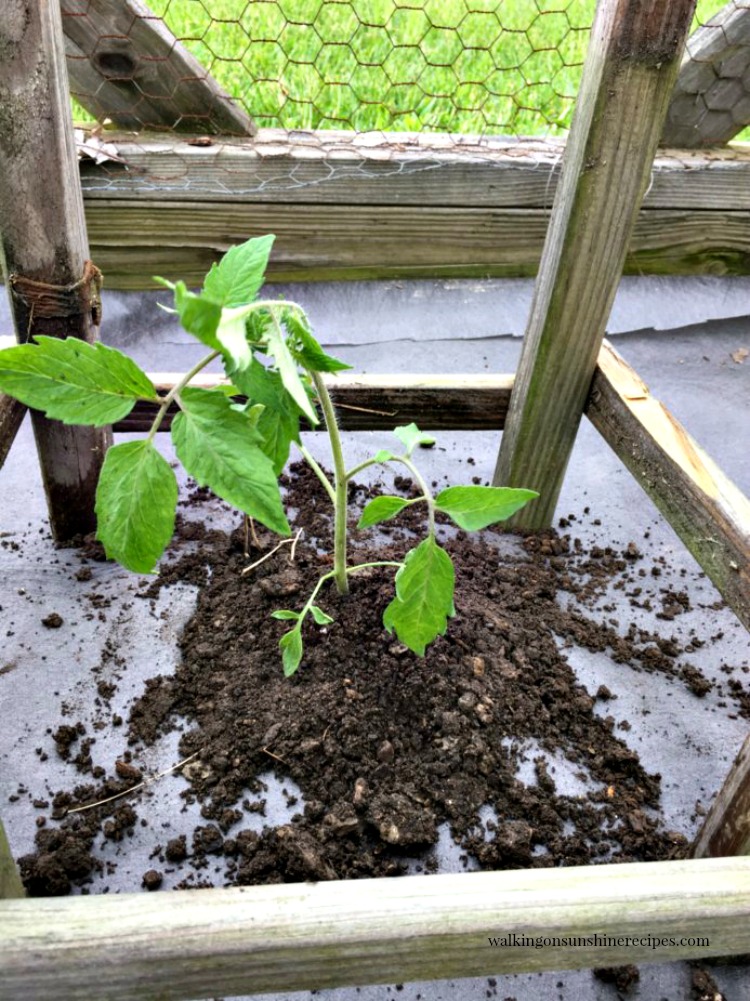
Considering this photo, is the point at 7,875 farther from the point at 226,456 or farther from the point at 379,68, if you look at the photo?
the point at 379,68

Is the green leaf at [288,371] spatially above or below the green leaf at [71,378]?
above

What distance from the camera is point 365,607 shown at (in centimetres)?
119

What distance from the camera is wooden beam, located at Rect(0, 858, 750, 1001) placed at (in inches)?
23.9

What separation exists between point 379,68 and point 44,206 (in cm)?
142

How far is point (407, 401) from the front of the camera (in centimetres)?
141

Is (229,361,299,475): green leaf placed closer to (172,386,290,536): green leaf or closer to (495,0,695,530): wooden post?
(172,386,290,536): green leaf

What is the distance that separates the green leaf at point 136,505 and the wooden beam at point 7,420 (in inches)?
16.9

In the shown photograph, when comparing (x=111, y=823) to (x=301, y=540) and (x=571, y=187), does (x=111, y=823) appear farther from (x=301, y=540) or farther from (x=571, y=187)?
(x=571, y=187)

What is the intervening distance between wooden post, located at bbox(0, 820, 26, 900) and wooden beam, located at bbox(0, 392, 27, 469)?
0.54 metres

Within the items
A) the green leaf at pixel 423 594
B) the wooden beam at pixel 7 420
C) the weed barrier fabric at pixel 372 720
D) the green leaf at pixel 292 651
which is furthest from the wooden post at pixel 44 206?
the green leaf at pixel 423 594

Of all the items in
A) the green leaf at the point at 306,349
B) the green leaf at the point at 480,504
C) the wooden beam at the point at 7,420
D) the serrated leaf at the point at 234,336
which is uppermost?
the serrated leaf at the point at 234,336

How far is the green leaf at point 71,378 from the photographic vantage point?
766 millimetres

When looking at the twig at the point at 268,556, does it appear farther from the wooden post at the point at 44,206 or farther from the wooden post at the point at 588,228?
the wooden post at the point at 588,228

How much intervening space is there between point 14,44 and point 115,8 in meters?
0.77
